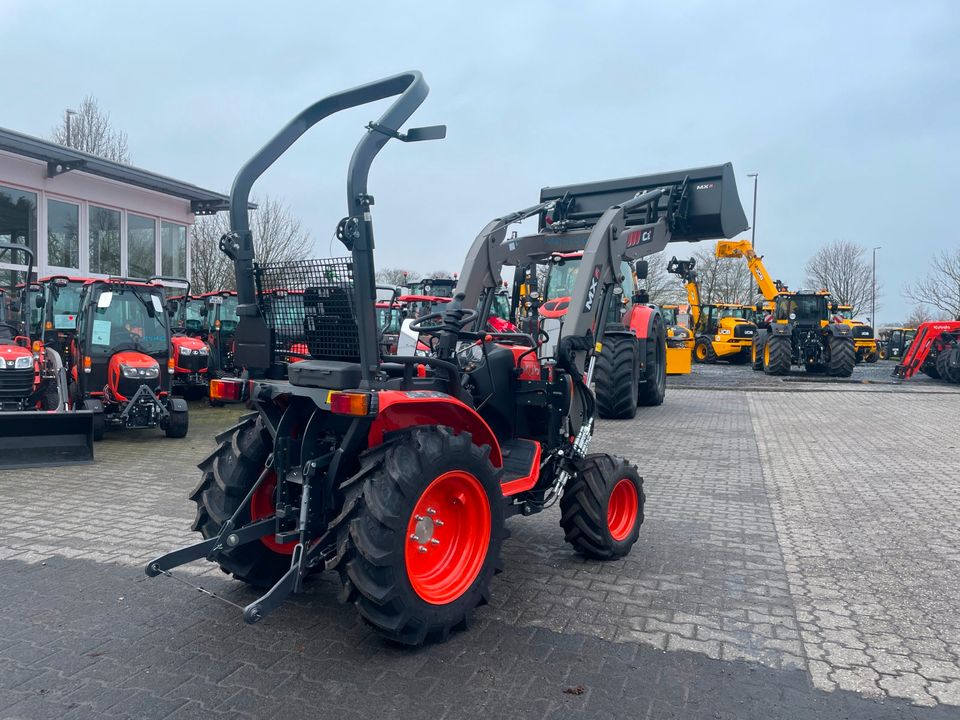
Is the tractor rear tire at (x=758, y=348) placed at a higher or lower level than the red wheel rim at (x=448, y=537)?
higher

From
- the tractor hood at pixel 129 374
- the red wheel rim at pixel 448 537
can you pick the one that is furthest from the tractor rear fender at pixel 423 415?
the tractor hood at pixel 129 374

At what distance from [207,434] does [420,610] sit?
27.8 feet

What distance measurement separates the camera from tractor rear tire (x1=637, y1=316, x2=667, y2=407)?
1438cm

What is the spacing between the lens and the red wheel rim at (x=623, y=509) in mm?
5457

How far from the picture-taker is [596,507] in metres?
5.09

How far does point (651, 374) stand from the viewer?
14.7m

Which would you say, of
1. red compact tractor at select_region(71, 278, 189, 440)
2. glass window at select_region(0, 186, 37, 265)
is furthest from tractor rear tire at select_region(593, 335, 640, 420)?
glass window at select_region(0, 186, 37, 265)

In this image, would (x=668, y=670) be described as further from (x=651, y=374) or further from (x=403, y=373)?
(x=651, y=374)

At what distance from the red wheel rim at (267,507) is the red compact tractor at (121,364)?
6.70m

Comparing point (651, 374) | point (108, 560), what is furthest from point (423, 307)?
point (108, 560)

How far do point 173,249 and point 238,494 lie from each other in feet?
→ 53.1

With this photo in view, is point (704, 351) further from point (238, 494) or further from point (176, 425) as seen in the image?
point (238, 494)

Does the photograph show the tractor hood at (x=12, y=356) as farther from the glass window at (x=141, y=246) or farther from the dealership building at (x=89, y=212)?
the glass window at (x=141, y=246)

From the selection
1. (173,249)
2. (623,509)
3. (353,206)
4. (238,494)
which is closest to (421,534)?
(238,494)
